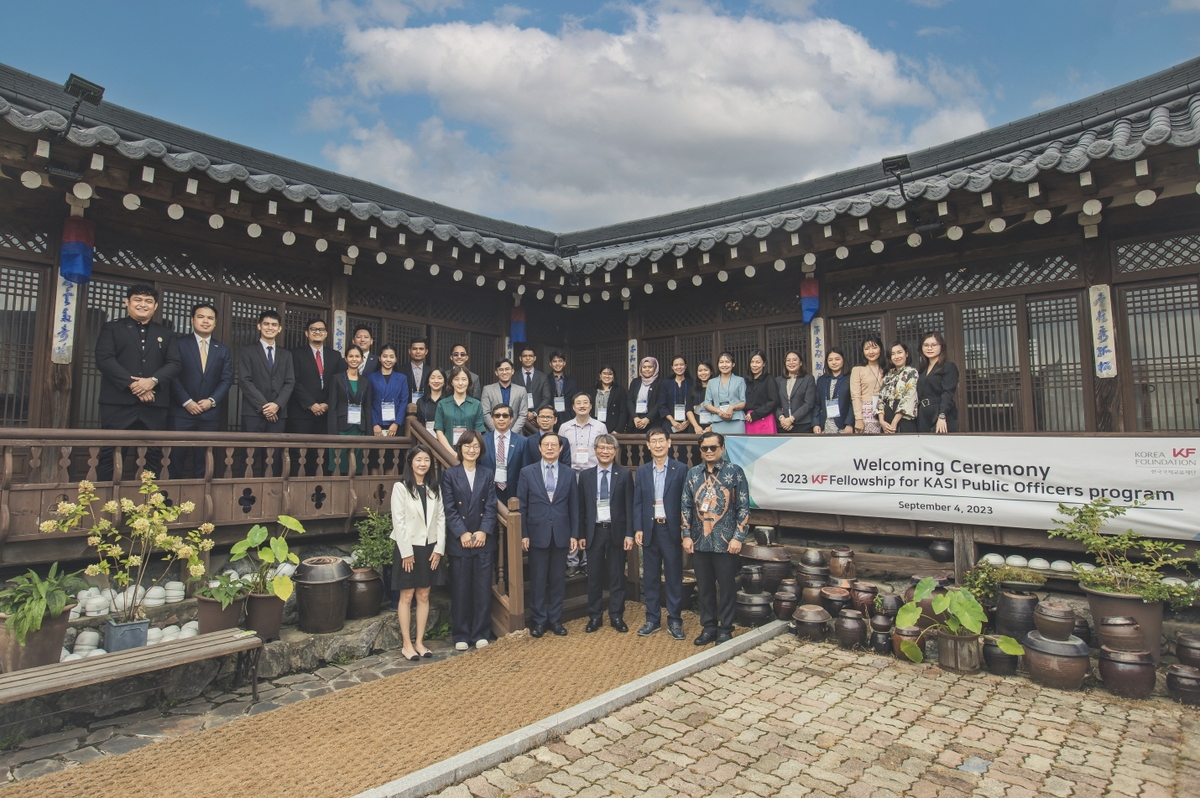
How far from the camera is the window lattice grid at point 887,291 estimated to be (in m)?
7.83

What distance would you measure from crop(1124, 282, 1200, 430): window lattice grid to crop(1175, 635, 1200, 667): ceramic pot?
272 cm

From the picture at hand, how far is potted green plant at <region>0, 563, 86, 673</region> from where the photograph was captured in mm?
4258

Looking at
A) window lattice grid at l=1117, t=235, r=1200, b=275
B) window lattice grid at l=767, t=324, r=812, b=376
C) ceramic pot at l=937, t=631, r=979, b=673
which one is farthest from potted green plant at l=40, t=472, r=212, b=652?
window lattice grid at l=1117, t=235, r=1200, b=275

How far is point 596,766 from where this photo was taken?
357 centimetres

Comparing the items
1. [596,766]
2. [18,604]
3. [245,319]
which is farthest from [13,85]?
[596,766]

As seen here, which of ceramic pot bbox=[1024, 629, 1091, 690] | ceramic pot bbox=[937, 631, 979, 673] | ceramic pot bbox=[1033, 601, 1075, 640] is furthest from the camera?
ceramic pot bbox=[937, 631, 979, 673]

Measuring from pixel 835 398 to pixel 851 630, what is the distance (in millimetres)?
2867

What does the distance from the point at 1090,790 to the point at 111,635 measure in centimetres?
613

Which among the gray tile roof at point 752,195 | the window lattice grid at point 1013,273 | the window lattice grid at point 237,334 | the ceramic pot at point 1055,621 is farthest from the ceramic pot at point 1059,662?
the window lattice grid at point 237,334

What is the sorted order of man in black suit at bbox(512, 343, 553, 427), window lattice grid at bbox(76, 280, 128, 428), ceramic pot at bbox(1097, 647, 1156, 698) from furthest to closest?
1. man in black suit at bbox(512, 343, 553, 427)
2. window lattice grid at bbox(76, 280, 128, 428)
3. ceramic pot at bbox(1097, 647, 1156, 698)

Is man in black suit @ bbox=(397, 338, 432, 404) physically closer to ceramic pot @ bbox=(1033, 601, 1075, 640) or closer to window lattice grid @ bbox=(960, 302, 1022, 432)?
window lattice grid @ bbox=(960, 302, 1022, 432)

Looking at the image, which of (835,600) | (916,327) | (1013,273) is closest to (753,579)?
(835,600)

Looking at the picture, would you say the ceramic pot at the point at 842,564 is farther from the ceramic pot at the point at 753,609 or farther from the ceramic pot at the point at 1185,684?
the ceramic pot at the point at 1185,684

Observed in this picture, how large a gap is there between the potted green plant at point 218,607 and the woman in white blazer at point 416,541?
3.95ft
